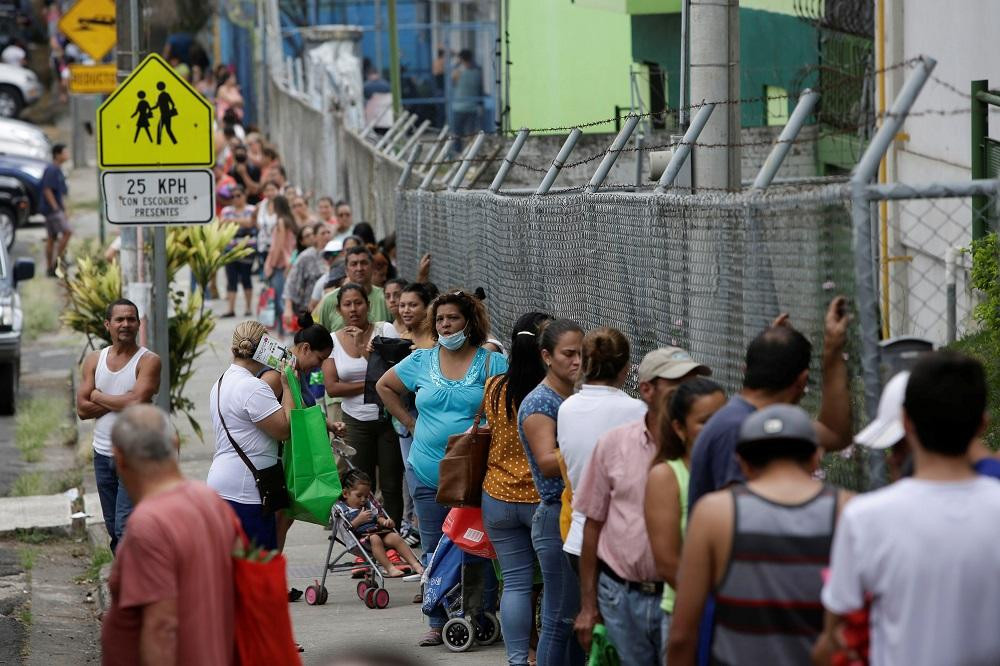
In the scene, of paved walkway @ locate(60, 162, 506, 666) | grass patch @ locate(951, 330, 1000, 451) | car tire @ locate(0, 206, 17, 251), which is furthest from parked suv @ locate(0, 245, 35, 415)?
grass patch @ locate(951, 330, 1000, 451)

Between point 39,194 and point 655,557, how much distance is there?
2587 centimetres

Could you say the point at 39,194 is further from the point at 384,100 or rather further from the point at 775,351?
the point at 775,351

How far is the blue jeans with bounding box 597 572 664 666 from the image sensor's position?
231 inches

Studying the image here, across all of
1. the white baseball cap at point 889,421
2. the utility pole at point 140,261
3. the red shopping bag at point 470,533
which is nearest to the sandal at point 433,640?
the red shopping bag at point 470,533

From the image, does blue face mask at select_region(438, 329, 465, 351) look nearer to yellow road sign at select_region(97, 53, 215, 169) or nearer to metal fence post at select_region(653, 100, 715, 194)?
metal fence post at select_region(653, 100, 715, 194)

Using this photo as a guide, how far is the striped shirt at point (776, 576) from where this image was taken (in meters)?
4.47

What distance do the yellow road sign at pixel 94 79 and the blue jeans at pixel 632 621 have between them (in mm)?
15496

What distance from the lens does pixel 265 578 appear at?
528 centimetres

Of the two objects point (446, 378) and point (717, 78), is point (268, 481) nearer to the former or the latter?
point (446, 378)

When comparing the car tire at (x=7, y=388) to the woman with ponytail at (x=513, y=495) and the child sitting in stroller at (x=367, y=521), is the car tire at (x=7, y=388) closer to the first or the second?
the child sitting in stroller at (x=367, y=521)

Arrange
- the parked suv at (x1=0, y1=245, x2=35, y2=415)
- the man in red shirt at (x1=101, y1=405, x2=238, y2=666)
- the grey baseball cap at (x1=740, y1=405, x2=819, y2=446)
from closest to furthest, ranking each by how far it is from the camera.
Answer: the grey baseball cap at (x1=740, y1=405, x2=819, y2=446) < the man in red shirt at (x1=101, y1=405, x2=238, y2=666) < the parked suv at (x1=0, y1=245, x2=35, y2=415)

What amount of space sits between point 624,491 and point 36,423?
480 inches

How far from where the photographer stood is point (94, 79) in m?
20.9

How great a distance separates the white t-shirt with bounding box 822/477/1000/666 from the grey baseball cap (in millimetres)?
424
